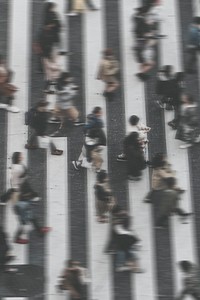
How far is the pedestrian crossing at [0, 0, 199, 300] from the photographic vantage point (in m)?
→ 13.3

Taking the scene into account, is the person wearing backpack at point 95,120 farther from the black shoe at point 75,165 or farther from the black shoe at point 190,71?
the black shoe at point 190,71

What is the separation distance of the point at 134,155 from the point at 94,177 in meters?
1.14

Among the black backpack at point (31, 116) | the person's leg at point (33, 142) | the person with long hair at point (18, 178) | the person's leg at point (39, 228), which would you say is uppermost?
the black backpack at point (31, 116)

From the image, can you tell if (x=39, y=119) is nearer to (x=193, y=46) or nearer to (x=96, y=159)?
(x=96, y=159)

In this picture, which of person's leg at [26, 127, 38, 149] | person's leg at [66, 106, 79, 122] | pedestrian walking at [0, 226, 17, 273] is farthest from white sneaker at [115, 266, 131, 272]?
person's leg at [66, 106, 79, 122]

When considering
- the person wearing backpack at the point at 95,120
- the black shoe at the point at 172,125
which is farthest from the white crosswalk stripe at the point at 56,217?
the black shoe at the point at 172,125

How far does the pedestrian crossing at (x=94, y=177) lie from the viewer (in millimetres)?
13305

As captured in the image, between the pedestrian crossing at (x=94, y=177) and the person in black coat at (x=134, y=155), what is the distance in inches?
15.1

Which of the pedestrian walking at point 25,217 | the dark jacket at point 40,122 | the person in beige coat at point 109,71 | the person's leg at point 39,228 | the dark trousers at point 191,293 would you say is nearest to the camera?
the dark trousers at point 191,293

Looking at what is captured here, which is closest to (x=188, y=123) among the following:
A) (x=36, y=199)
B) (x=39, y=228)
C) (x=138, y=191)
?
(x=138, y=191)

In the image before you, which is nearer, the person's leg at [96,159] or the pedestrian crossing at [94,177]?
the pedestrian crossing at [94,177]

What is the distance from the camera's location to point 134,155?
13.8m

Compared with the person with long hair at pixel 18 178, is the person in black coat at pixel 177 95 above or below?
above

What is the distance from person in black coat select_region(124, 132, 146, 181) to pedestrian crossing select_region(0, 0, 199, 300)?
385mm
